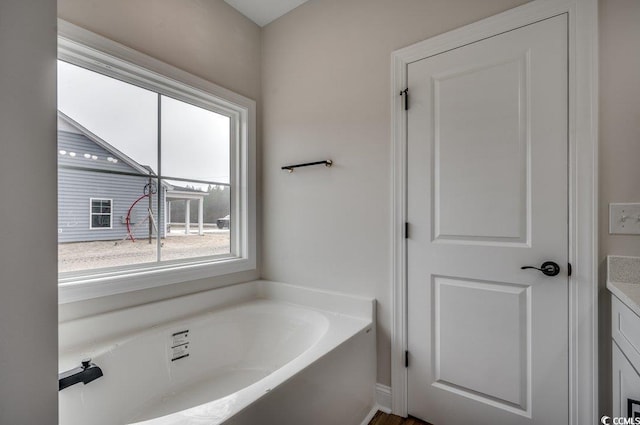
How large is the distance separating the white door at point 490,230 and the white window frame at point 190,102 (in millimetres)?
1243

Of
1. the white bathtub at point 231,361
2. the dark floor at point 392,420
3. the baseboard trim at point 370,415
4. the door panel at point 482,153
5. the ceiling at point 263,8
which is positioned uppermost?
the ceiling at point 263,8

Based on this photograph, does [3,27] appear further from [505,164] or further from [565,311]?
[565,311]

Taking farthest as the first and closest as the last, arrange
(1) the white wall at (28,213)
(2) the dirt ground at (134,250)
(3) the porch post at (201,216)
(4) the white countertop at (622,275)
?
1. (3) the porch post at (201,216)
2. (2) the dirt ground at (134,250)
3. (4) the white countertop at (622,275)
4. (1) the white wall at (28,213)

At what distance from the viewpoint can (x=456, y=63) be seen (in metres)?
1.54

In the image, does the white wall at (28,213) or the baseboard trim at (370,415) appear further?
the baseboard trim at (370,415)

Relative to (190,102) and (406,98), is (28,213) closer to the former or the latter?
(406,98)

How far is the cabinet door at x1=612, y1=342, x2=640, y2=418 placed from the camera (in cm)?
96

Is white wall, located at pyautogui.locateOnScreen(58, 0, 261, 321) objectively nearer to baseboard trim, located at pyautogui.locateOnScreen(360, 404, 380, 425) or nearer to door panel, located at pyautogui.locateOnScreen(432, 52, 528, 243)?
baseboard trim, located at pyautogui.locateOnScreen(360, 404, 380, 425)

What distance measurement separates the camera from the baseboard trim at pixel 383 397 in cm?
172

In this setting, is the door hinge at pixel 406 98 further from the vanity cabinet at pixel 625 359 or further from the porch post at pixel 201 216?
the porch post at pixel 201 216

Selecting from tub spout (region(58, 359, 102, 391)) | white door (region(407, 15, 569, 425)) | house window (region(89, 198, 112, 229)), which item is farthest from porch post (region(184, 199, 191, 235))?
white door (region(407, 15, 569, 425))

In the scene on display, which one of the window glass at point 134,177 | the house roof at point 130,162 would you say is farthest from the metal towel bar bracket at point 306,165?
the house roof at point 130,162

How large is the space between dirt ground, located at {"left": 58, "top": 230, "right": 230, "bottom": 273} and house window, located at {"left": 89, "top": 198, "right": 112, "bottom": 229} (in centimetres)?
9

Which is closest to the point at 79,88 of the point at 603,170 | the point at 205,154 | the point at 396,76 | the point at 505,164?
the point at 205,154
